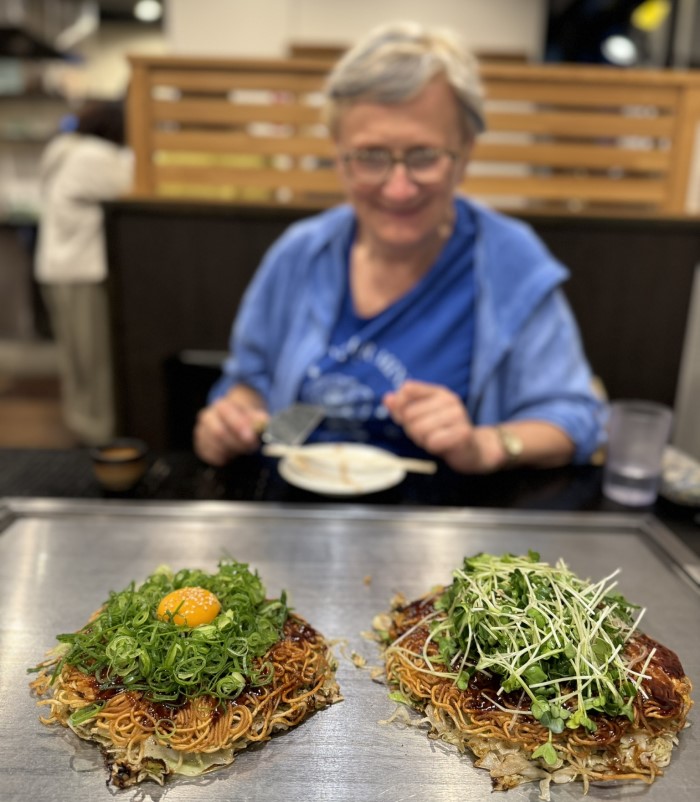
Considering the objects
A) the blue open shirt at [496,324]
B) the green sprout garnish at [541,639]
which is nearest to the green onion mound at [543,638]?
the green sprout garnish at [541,639]

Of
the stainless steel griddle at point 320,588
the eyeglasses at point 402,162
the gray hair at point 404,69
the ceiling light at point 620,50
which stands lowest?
the stainless steel griddle at point 320,588

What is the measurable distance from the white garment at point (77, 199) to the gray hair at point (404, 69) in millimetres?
3312

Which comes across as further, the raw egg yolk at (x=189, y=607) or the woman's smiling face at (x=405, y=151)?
the woman's smiling face at (x=405, y=151)

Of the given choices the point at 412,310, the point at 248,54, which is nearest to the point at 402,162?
the point at 412,310

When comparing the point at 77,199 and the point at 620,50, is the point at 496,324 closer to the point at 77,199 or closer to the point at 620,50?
the point at 77,199

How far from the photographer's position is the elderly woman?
1.74 metres

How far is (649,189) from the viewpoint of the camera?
318 centimetres

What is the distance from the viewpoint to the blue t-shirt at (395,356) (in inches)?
77.6

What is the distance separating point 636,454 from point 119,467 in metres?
1.21

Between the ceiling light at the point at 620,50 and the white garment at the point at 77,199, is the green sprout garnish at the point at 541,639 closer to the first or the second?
the white garment at the point at 77,199

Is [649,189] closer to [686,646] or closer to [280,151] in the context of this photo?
[280,151]

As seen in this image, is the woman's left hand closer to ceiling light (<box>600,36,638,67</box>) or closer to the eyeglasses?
the eyeglasses

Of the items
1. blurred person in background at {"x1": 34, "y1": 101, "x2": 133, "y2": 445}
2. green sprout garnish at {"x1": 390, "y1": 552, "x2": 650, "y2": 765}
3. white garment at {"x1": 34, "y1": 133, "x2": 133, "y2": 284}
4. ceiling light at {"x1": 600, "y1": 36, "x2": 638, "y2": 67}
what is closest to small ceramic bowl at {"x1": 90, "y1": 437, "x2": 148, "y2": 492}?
green sprout garnish at {"x1": 390, "y1": 552, "x2": 650, "y2": 765}

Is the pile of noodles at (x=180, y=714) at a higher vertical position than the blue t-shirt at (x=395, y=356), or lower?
lower
